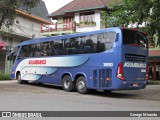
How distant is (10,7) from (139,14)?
855 cm

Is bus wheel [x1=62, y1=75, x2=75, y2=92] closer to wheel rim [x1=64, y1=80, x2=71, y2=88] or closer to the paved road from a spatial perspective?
wheel rim [x1=64, y1=80, x2=71, y2=88]

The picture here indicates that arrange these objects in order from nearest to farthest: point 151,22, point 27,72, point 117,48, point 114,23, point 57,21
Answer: point 117,48, point 151,22, point 114,23, point 27,72, point 57,21

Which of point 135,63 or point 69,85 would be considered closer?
point 135,63

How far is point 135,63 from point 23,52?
1036 centimetres

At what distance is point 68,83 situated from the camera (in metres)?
19.8

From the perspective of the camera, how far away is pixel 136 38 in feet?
56.8

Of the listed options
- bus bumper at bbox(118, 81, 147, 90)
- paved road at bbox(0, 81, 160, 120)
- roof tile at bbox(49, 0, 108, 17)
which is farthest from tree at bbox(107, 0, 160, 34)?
roof tile at bbox(49, 0, 108, 17)

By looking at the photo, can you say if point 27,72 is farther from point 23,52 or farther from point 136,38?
point 136,38

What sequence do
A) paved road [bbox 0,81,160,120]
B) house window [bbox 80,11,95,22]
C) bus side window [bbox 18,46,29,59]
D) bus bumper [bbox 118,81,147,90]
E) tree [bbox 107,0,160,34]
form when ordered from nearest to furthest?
paved road [bbox 0,81,160,120] < bus bumper [bbox 118,81,147,90] < tree [bbox 107,0,160,34] < bus side window [bbox 18,46,29,59] < house window [bbox 80,11,95,22]

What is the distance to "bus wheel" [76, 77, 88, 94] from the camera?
18.4 metres

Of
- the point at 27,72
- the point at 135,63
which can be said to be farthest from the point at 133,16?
the point at 27,72

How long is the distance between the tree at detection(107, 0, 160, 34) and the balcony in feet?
54.9

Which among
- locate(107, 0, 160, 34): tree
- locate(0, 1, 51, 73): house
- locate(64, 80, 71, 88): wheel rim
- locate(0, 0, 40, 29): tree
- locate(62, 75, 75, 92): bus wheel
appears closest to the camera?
locate(107, 0, 160, 34): tree

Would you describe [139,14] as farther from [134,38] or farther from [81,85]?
[81,85]
